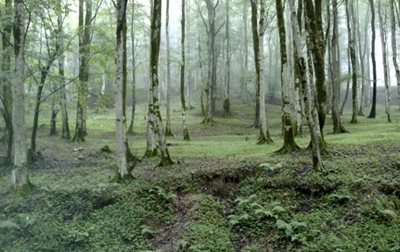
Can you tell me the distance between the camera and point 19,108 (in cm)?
1086

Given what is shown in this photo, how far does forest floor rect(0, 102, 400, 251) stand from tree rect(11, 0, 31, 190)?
530mm

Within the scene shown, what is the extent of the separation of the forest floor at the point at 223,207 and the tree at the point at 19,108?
0.53 m

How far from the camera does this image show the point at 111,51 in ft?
53.4

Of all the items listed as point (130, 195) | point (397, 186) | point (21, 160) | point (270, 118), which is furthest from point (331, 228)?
point (270, 118)

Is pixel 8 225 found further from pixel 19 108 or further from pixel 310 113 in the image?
pixel 310 113

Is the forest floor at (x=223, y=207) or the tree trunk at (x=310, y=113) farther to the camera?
the tree trunk at (x=310, y=113)

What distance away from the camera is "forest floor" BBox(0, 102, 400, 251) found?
8500 millimetres

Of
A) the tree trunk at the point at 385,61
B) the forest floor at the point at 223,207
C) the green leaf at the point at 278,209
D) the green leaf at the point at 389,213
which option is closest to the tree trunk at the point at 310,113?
the forest floor at the point at 223,207

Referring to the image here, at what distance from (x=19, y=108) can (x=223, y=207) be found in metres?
6.01

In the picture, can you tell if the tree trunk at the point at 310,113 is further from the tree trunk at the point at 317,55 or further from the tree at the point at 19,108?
the tree at the point at 19,108

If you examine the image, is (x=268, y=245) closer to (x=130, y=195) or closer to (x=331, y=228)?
(x=331, y=228)

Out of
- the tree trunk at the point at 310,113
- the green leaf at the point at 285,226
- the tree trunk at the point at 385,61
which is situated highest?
the tree trunk at the point at 385,61

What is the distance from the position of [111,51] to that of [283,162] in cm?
853

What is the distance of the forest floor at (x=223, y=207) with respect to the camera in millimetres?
8500
